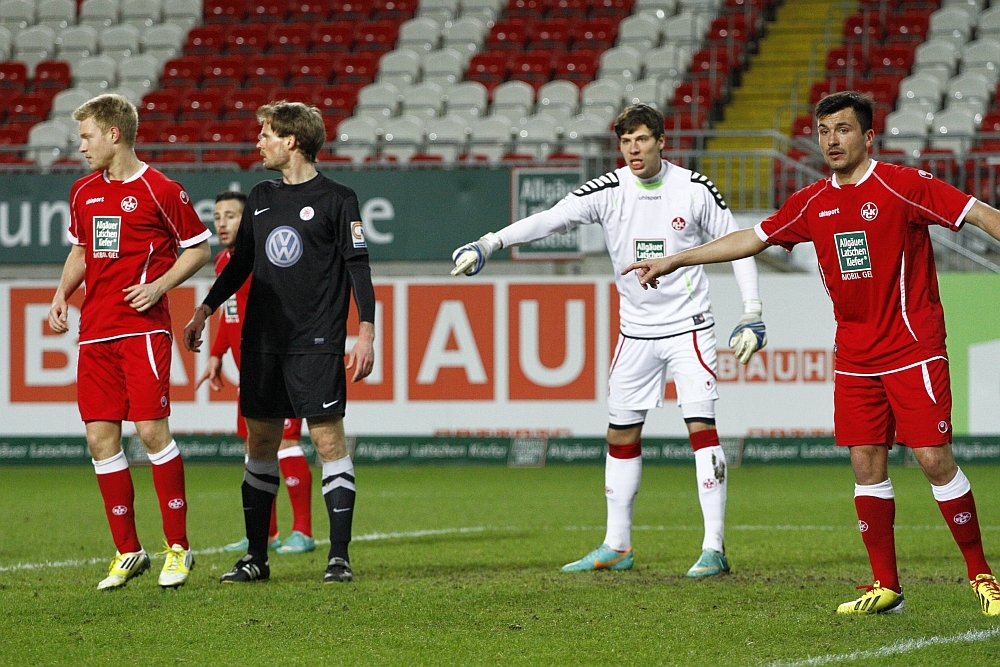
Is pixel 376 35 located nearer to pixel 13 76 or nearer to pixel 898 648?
pixel 13 76

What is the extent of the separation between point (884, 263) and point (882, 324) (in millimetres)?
260

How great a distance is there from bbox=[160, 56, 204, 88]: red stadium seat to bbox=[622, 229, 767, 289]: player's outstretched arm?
57.4 feet

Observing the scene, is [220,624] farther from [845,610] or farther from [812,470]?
[812,470]

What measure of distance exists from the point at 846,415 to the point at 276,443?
286 cm

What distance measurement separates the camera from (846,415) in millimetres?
5895

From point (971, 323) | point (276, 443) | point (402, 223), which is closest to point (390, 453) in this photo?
point (402, 223)

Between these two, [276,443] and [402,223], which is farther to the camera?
[402,223]

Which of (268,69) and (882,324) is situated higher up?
(268,69)

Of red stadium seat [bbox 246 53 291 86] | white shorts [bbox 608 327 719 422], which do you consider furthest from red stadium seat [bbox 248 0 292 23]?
white shorts [bbox 608 327 719 422]

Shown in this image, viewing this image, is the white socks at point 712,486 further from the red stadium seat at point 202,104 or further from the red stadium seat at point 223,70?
the red stadium seat at point 223,70

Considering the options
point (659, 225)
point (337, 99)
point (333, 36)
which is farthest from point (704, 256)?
point (333, 36)

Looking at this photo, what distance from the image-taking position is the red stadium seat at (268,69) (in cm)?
2195

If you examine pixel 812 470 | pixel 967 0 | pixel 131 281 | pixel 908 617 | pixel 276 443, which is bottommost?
pixel 812 470

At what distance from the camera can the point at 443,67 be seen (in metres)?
21.8
